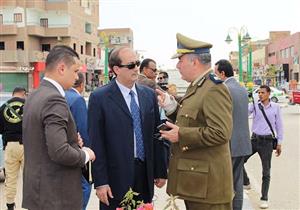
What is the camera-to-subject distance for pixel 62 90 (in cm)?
346

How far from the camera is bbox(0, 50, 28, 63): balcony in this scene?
172ft

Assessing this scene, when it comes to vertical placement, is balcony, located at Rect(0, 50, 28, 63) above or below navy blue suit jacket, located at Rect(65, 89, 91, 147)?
above

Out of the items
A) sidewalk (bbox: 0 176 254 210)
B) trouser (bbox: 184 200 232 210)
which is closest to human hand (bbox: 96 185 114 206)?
trouser (bbox: 184 200 232 210)

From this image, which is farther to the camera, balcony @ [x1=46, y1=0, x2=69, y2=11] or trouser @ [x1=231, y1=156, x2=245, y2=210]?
balcony @ [x1=46, y1=0, x2=69, y2=11]

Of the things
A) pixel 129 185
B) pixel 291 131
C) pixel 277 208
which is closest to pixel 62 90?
pixel 129 185

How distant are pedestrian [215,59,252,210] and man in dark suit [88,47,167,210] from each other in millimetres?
1779

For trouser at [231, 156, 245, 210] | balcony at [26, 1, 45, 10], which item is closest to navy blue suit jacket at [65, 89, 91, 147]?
trouser at [231, 156, 245, 210]

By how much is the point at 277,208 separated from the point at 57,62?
459 centimetres

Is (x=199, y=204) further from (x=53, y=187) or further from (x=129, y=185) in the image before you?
(x=53, y=187)

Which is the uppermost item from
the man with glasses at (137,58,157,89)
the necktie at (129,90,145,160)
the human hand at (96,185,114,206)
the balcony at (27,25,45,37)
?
the balcony at (27,25,45,37)

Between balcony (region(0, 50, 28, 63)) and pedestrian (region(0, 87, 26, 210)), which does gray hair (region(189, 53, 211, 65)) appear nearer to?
pedestrian (region(0, 87, 26, 210))

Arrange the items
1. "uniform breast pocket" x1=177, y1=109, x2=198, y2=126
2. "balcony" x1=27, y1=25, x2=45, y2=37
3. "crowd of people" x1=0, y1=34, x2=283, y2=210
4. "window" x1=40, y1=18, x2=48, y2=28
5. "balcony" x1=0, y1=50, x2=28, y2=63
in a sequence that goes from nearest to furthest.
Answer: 1. "crowd of people" x1=0, y1=34, x2=283, y2=210
2. "uniform breast pocket" x1=177, y1=109, x2=198, y2=126
3. "balcony" x1=0, y1=50, x2=28, y2=63
4. "balcony" x1=27, y1=25, x2=45, y2=37
5. "window" x1=40, y1=18, x2=48, y2=28

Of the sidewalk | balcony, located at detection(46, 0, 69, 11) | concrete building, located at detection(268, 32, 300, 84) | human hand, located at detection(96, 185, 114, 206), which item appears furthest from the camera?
concrete building, located at detection(268, 32, 300, 84)

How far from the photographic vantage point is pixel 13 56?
52.6m
